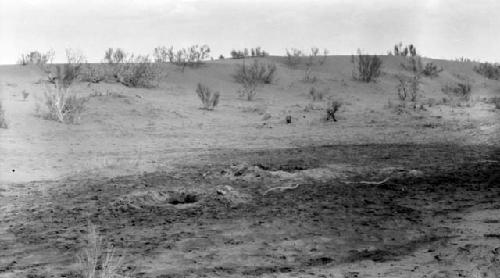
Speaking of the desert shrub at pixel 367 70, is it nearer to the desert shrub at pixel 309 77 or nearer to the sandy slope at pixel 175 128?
the desert shrub at pixel 309 77

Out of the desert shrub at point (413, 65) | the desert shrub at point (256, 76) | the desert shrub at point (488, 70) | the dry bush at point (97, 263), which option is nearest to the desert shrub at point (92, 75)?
the desert shrub at point (256, 76)

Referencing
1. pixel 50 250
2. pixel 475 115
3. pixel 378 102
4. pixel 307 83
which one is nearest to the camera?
pixel 50 250

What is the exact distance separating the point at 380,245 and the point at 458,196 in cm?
257

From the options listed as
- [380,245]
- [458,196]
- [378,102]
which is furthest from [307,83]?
[380,245]

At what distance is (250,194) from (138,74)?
17500 millimetres

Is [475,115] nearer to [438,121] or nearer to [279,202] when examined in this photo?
[438,121]

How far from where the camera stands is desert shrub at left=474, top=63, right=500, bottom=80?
37.3m

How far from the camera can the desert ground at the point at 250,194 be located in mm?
5191

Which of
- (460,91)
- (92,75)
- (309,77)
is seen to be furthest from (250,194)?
(309,77)

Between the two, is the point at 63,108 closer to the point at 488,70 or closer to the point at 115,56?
the point at 115,56

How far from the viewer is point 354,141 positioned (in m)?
13.3

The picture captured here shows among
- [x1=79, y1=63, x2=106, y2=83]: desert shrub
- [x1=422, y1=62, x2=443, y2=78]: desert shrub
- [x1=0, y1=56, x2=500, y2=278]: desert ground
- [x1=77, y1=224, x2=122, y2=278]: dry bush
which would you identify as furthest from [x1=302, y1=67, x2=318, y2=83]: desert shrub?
[x1=77, y1=224, x2=122, y2=278]: dry bush

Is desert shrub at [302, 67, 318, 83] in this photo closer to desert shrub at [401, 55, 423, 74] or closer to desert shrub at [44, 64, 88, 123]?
desert shrub at [401, 55, 423, 74]

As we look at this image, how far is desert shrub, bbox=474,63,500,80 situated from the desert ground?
71.3ft
